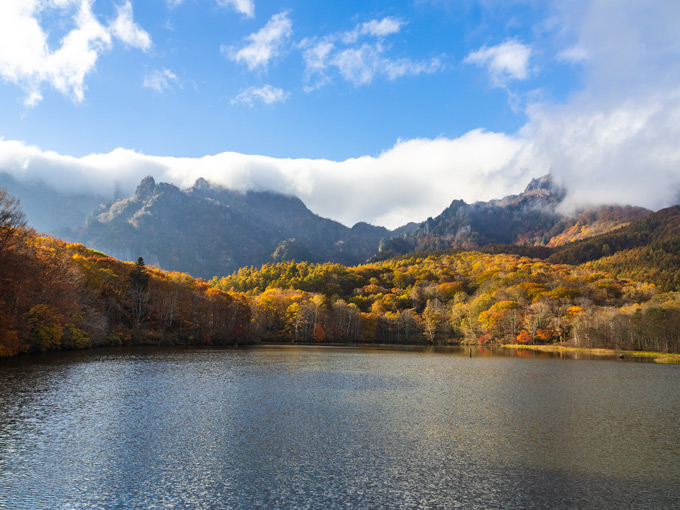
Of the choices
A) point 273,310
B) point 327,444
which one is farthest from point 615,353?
point 273,310

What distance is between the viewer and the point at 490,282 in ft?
578

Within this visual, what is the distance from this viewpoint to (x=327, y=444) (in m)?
20.4

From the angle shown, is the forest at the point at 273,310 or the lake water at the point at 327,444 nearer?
the lake water at the point at 327,444

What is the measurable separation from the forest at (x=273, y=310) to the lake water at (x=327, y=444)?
19.0 metres

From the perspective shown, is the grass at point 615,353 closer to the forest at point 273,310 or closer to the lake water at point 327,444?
the forest at point 273,310

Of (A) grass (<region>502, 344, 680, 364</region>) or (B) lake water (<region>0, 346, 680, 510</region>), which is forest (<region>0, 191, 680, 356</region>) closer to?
(A) grass (<region>502, 344, 680, 364</region>)

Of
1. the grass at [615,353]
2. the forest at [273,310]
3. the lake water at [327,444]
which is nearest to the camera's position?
the lake water at [327,444]

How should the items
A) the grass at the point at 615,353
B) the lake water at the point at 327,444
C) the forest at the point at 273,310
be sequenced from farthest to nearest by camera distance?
the grass at the point at 615,353 → the forest at the point at 273,310 → the lake water at the point at 327,444

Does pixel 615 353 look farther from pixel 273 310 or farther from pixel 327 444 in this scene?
pixel 273 310

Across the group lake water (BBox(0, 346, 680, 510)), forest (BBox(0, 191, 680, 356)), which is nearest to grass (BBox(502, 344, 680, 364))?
forest (BBox(0, 191, 680, 356))

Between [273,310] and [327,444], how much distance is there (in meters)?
114

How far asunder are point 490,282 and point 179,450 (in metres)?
173

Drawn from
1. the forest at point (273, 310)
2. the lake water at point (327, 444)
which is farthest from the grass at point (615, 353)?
the lake water at point (327, 444)

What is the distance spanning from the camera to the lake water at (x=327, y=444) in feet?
47.8
